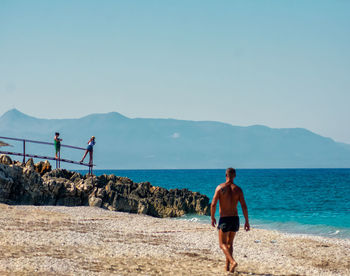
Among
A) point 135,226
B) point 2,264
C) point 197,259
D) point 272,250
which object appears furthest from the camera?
point 135,226

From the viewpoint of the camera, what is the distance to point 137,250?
15328 millimetres

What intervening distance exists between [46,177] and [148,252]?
65.5 feet

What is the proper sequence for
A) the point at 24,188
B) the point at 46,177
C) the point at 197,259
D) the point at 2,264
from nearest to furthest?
1. the point at 2,264
2. the point at 197,259
3. the point at 24,188
4. the point at 46,177

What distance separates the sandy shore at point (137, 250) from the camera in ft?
41.5

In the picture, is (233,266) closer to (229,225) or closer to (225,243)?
(225,243)

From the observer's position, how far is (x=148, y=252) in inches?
597

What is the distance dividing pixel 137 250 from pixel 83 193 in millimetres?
16829

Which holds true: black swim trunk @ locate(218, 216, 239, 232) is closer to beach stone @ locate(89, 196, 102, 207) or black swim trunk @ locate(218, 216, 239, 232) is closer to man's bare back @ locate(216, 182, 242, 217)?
man's bare back @ locate(216, 182, 242, 217)

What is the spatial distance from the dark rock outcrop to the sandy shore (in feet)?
17.7

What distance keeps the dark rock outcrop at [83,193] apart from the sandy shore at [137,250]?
17.7 ft

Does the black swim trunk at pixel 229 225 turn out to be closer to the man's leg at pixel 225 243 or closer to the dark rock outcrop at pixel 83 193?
the man's leg at pixel 225 243

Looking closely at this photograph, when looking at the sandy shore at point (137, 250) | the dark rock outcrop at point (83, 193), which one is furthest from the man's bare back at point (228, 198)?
the dark rock outcrop at point (83, 193)

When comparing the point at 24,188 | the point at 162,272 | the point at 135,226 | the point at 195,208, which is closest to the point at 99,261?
the point at 162,272

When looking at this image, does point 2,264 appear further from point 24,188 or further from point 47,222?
point 24,188
